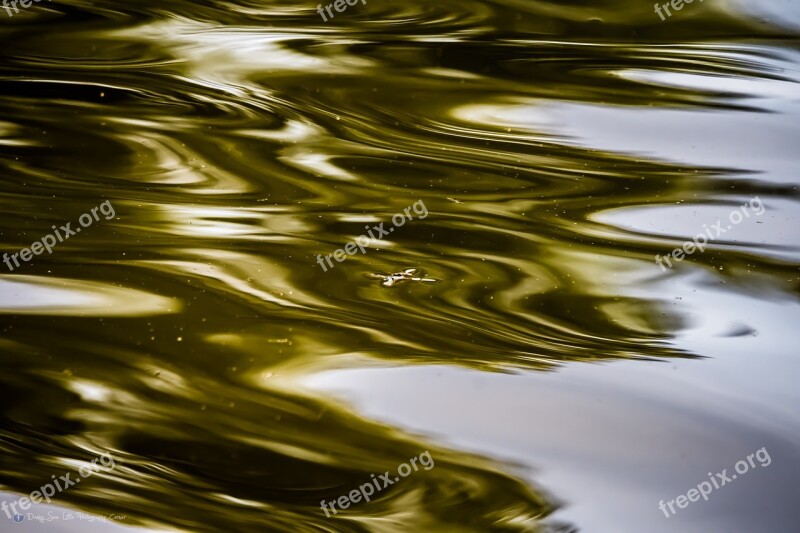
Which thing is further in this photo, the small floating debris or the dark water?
the small floating debris

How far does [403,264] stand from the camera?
1243 mm

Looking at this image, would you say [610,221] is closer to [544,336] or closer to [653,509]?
[544,336]

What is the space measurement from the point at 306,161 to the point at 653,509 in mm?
797

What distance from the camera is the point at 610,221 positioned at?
4.18ft

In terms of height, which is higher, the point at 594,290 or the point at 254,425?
the point at 594,290

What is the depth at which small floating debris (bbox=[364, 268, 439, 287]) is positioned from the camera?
1229mm

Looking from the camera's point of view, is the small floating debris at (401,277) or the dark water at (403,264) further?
the small floating debris at (401,277)

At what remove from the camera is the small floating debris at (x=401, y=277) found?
1229 millimetres

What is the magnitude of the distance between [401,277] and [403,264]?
0.08ft

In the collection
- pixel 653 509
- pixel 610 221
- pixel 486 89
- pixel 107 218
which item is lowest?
pixel 653 509

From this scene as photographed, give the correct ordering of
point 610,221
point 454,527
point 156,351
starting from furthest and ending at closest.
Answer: point 610,221 → point 156,351 → point 454,527

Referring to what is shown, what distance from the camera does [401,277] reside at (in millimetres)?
1234

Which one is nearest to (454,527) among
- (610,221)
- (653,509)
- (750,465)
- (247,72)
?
(653,509)

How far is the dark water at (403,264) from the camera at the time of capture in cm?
107
